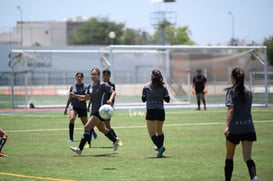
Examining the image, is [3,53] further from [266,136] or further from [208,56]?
[266,136]

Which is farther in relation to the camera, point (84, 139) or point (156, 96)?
point (84, 139)

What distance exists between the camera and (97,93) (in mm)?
16000

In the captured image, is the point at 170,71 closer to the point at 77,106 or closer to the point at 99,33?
the point at 77,106

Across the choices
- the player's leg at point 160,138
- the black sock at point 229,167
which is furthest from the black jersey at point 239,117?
the player's leg at point 160,138

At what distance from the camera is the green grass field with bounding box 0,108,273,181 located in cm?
1250

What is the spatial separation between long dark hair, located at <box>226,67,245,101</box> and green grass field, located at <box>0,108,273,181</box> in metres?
1.93

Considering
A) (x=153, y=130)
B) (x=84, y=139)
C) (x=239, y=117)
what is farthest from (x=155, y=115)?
(x=239, y=117)

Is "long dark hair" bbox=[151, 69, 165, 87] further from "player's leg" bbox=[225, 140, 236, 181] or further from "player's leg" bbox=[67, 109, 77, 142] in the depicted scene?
"player's leg" bbox=[67, 109, 77, 142]

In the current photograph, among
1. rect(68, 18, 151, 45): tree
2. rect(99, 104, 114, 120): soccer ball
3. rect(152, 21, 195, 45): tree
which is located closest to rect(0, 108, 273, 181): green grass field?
rect(99, 104, 114, 120): soccer ball

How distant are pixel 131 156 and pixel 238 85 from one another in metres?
5.60

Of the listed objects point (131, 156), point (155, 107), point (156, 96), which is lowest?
point (131, 156)

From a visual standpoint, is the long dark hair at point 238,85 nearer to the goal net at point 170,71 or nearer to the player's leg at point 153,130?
the player's leg at point 153,130

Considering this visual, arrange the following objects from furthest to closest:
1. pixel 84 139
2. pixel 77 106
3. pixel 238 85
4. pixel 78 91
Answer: pixel 77 106
pixel 78 91
pixel 84 139
pixel 238 85

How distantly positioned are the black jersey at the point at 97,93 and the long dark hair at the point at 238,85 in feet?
19.2
